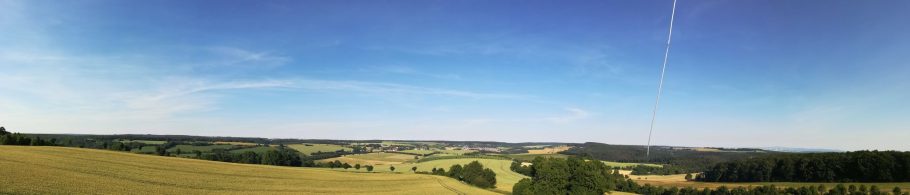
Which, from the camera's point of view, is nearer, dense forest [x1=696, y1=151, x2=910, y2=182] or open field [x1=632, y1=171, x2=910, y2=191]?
open field [x1=632, y1=171, x2=910, y2=191]

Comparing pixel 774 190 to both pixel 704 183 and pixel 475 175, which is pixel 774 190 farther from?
pixel 475 175

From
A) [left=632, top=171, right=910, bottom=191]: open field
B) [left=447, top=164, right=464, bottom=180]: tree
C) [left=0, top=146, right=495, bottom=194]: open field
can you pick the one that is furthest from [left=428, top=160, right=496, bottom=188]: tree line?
[left=632, top=171, right=910, bottom=191]: open field

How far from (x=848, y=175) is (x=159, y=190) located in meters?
148

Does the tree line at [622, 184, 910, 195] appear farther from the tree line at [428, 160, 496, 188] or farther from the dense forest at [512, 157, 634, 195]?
the dense forest at [512, 157, 634, 195]

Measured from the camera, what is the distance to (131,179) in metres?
43.1

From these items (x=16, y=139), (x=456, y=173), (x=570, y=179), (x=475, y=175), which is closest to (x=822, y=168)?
(x=570, y=179)

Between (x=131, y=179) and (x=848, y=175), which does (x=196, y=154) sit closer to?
(x=131, y=179)

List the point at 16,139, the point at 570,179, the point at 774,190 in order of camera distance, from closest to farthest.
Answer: the point at 16,139 < the point at 570,179 < the point at 774,190

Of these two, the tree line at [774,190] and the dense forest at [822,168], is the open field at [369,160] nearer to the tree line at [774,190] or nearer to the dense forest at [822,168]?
the tree line at [774,190]

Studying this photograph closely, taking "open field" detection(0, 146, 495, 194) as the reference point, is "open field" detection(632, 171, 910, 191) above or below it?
below

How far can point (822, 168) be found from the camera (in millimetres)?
124625

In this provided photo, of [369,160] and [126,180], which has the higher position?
[126,180]

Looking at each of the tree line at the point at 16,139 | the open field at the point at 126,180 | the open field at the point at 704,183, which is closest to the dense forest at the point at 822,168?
the open field at the point at 704,183

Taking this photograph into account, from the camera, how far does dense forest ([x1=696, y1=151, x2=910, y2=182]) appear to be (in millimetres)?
113750
